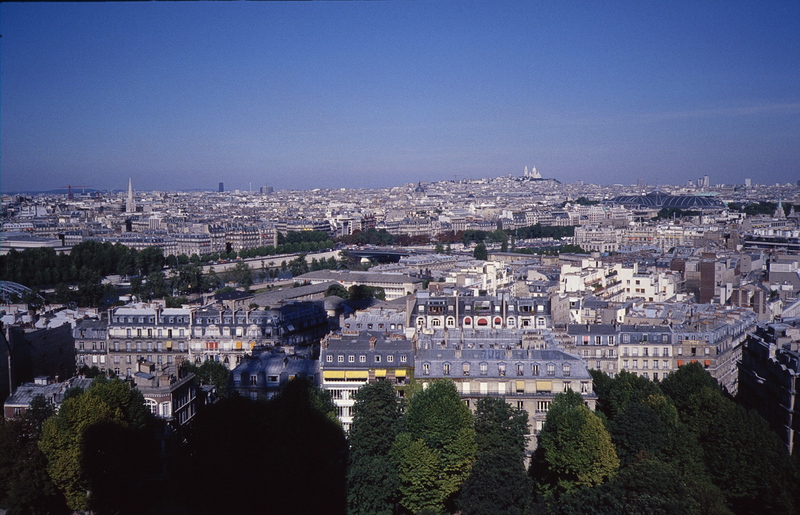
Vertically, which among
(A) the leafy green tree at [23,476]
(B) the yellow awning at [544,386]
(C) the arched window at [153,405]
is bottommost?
(A) the leafy green tree at [23,476]

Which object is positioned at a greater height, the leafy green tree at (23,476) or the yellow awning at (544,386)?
the yellow awning at (544,386)

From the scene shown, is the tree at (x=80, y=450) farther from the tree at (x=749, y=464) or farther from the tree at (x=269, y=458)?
the tree at (x=749, y=464)

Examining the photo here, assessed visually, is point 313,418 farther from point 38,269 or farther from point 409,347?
point 38,269

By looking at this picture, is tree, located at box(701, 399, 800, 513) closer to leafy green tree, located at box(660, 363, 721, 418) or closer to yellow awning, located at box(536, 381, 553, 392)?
leafy green tree, located at box(660, 363, 721, 418)

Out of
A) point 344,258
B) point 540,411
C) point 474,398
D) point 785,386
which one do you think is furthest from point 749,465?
point 344,258

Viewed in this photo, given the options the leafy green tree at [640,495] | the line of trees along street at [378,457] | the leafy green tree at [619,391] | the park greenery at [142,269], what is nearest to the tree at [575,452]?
the line of trees along street at [378,457]

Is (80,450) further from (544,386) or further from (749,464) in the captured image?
(749,464)

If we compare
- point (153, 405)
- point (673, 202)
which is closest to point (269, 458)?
point (153, 405)
